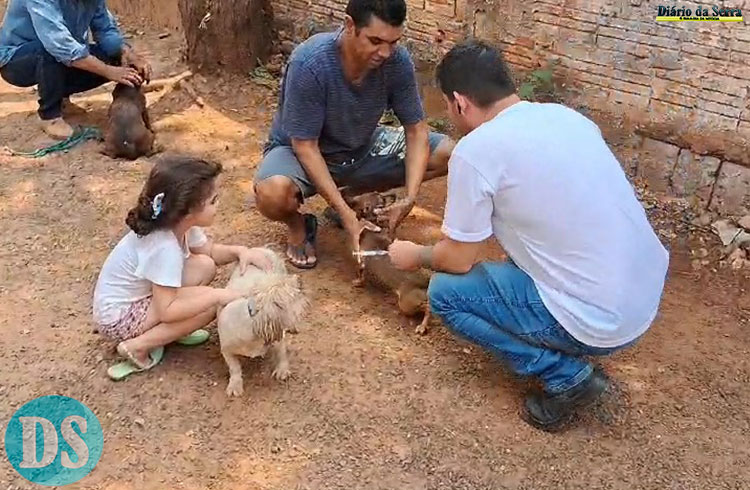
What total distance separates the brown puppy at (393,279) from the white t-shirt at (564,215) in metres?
0.79

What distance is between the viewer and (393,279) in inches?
152

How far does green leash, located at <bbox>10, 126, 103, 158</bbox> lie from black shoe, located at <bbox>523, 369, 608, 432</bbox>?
12.4 feet

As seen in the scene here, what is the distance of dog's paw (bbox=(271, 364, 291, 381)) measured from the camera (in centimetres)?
334

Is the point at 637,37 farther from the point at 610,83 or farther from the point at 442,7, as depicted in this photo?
the point at 442,7

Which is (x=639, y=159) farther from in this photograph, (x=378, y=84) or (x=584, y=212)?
(x=584, y=212)

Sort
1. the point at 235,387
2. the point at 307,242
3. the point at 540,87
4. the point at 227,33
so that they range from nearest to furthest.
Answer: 1. the point at 235,387
2. the point at 307,242
3. the point at 540,87
4. the point at 227,33

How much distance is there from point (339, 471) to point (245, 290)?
2.53 feet

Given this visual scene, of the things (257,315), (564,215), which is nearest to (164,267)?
(257,315)

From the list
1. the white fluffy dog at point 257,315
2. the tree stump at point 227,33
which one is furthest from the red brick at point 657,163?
the tree stump at point 227,33

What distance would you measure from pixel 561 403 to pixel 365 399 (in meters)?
0.79

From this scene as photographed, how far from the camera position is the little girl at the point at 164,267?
3068 millimetres

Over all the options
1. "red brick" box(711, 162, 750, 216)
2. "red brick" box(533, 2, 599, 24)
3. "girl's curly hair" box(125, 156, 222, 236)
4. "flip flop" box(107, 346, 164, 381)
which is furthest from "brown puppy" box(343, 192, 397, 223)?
"red brick" box(711, 162, 750, 216)

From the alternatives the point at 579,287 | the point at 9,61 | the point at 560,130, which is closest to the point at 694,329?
the point at 579,287

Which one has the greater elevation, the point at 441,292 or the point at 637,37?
the point at 637,37
